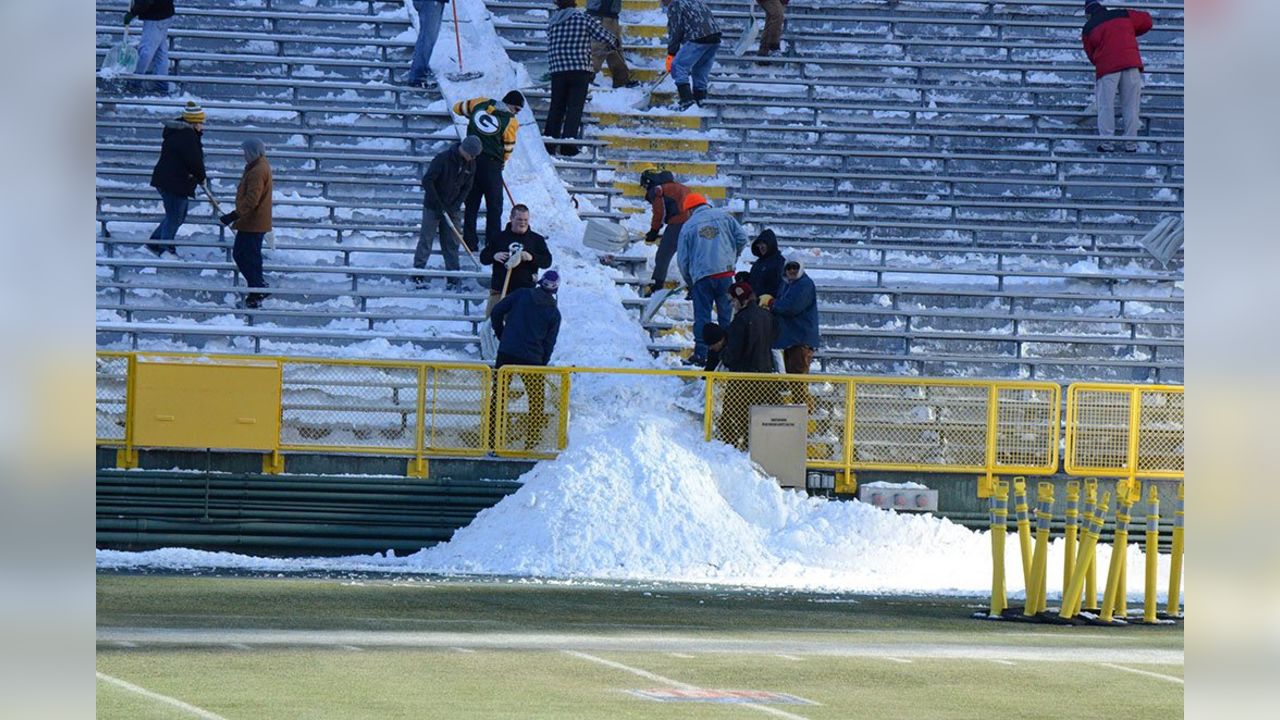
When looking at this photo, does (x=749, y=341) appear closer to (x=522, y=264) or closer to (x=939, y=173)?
(x=522, y=264)

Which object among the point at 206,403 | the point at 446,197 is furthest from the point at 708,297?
the point at 206,403

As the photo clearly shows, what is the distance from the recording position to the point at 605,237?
22.0 m

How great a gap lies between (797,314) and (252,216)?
571cm

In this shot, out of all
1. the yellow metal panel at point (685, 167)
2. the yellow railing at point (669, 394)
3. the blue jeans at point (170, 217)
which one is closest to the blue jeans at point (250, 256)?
the blue jeans at point (170, 217)

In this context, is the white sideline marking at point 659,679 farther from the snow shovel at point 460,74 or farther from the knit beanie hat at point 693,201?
the snow shovel at point 460,74

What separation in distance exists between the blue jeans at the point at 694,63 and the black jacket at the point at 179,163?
22.3 ft

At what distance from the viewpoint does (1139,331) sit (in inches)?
875

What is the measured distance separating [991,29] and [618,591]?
585 inches

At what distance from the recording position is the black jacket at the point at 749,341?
1889 cm
